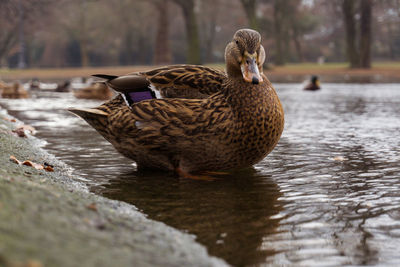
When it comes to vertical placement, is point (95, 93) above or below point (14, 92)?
below

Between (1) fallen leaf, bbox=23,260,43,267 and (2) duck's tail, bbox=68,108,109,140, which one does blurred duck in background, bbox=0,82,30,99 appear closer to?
(2) duck's tail, bbox=68,108,109,140

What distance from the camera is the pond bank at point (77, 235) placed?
1827 mm

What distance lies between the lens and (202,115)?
13.1 feet

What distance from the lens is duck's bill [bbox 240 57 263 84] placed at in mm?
3887

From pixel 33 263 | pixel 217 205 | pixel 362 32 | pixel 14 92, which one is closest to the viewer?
pixel 33 263

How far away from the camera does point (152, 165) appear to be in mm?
4473

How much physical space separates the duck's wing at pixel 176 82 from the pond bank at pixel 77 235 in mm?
1303

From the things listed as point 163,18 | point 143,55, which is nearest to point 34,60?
point 143,55

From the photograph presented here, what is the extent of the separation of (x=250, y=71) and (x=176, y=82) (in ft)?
1.96

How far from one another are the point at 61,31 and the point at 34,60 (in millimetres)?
11305

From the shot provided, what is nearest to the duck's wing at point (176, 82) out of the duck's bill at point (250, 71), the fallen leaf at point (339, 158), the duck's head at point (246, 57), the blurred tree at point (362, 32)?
the duck's head at point (246, 57)

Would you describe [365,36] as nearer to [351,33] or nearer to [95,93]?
[351,33]

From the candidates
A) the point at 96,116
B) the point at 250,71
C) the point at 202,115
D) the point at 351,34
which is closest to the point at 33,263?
the point at 202,115

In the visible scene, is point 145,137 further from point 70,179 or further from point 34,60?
point 34,60
